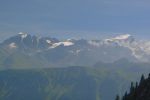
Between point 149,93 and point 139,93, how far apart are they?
24.1 ft

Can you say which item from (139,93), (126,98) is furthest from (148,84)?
(126,98)

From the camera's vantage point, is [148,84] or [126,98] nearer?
[148,84]

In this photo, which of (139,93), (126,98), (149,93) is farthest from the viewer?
(126,98)

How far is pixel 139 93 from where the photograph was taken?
104m

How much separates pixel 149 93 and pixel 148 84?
6268mm

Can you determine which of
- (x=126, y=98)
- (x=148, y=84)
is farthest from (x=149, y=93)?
(x=126, y=98)

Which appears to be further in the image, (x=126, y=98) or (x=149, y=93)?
(x=126, y=98)

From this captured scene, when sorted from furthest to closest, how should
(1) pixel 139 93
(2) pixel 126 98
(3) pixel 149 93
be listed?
(2) pixel 126 98 → (1) pixel 139 93 → (3) pixel 149 93

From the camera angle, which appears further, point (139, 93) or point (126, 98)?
point (126, 98)

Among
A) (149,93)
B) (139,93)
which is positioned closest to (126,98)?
(139,93)

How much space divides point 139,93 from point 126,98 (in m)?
7.77

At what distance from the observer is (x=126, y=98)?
111 meters

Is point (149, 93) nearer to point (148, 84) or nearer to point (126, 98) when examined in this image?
point (148, 84)

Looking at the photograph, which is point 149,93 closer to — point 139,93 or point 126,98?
point 139,93
